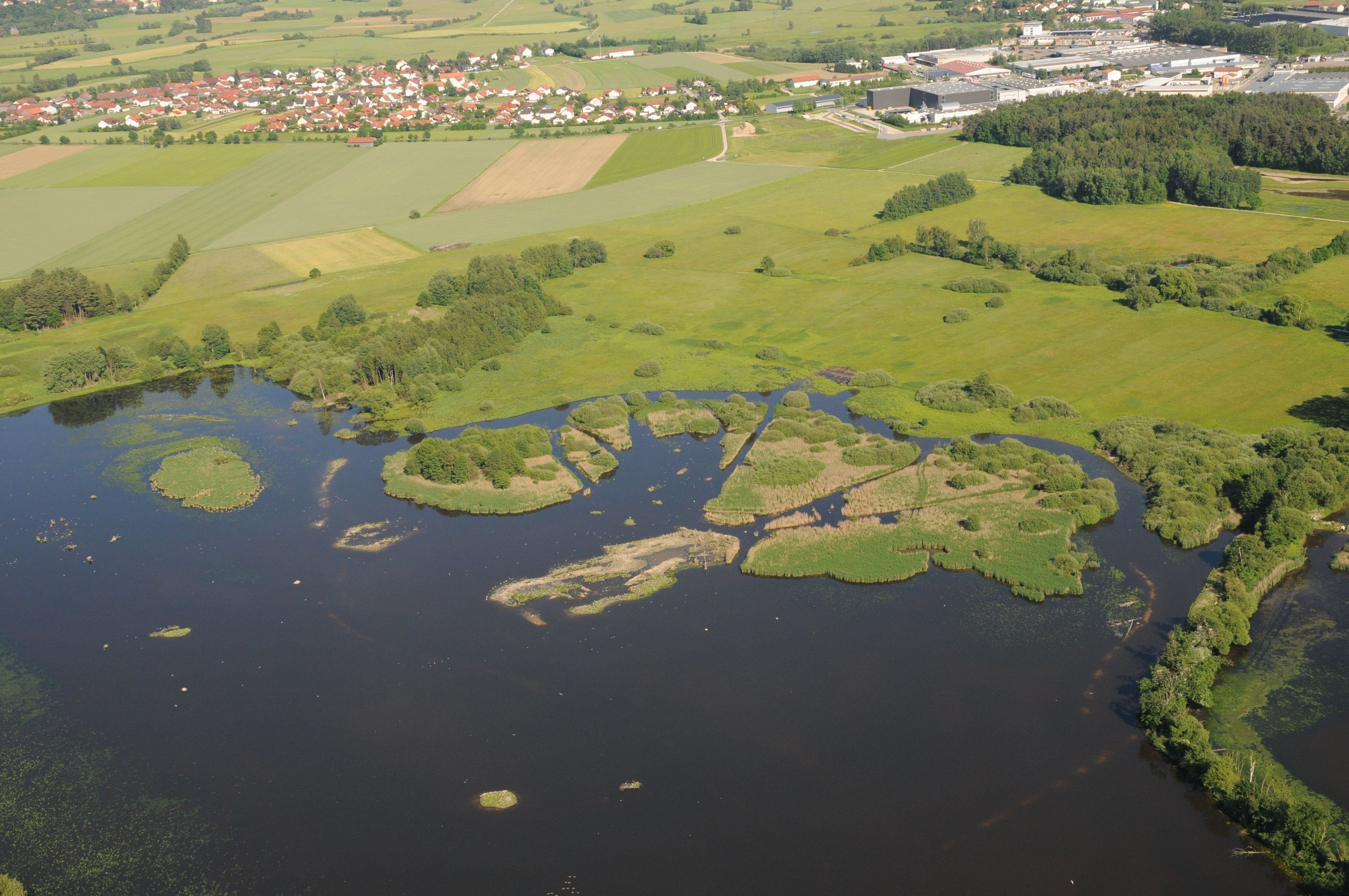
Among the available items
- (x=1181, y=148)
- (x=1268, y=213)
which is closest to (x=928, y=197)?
(x=1181, y=148)

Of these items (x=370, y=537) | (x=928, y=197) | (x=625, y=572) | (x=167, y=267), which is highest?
(x=928, y=197)

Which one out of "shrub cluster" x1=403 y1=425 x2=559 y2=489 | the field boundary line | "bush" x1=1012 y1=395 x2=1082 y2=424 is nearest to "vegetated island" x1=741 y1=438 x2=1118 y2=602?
"bush" x1=1012 y1=395 x2=1082 y2=424

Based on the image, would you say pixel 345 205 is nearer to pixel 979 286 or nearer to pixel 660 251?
pixel 660 251

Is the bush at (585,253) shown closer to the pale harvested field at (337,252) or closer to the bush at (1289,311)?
the pale harvested field at (337,252)

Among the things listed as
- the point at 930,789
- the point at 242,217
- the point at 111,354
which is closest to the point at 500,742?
the point at 930,789

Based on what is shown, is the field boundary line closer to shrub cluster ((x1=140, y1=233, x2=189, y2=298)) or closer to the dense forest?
the dense forest

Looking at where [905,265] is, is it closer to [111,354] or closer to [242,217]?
[111,354]
